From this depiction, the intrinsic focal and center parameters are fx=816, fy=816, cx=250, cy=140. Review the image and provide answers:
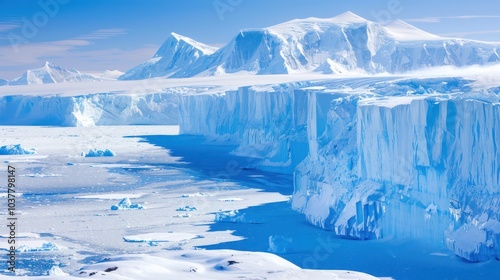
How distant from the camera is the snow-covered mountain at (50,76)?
119250 millimetres

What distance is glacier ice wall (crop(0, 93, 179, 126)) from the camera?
5219 cm

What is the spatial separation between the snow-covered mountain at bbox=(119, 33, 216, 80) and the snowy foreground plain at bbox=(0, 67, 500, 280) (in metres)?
43.3

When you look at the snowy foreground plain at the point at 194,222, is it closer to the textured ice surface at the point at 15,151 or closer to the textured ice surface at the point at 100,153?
the textured ice surface at the point at 100,153

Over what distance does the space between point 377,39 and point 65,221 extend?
51104mm

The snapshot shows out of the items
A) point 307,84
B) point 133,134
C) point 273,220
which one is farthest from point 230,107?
point 273,220

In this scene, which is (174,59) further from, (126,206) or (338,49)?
(126,206)

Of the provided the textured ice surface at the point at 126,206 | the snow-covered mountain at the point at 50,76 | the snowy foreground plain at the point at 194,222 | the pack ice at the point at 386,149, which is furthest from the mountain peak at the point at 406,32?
the snow-covered mountain at the point at 50,76

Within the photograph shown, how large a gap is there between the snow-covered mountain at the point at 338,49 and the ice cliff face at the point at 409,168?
122ft

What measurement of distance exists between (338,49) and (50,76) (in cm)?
7837

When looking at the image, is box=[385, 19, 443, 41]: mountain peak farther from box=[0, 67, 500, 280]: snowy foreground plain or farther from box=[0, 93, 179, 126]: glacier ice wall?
box=[0, 67, 500, 280]: snowy foreground plain

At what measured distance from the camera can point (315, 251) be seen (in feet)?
40.0

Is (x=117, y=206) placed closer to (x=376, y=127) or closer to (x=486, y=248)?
(x=376, y=127)

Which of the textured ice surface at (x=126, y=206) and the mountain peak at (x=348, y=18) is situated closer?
the textured ice surface at (x=126, y=206)

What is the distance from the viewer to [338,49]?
6347 centimetres
